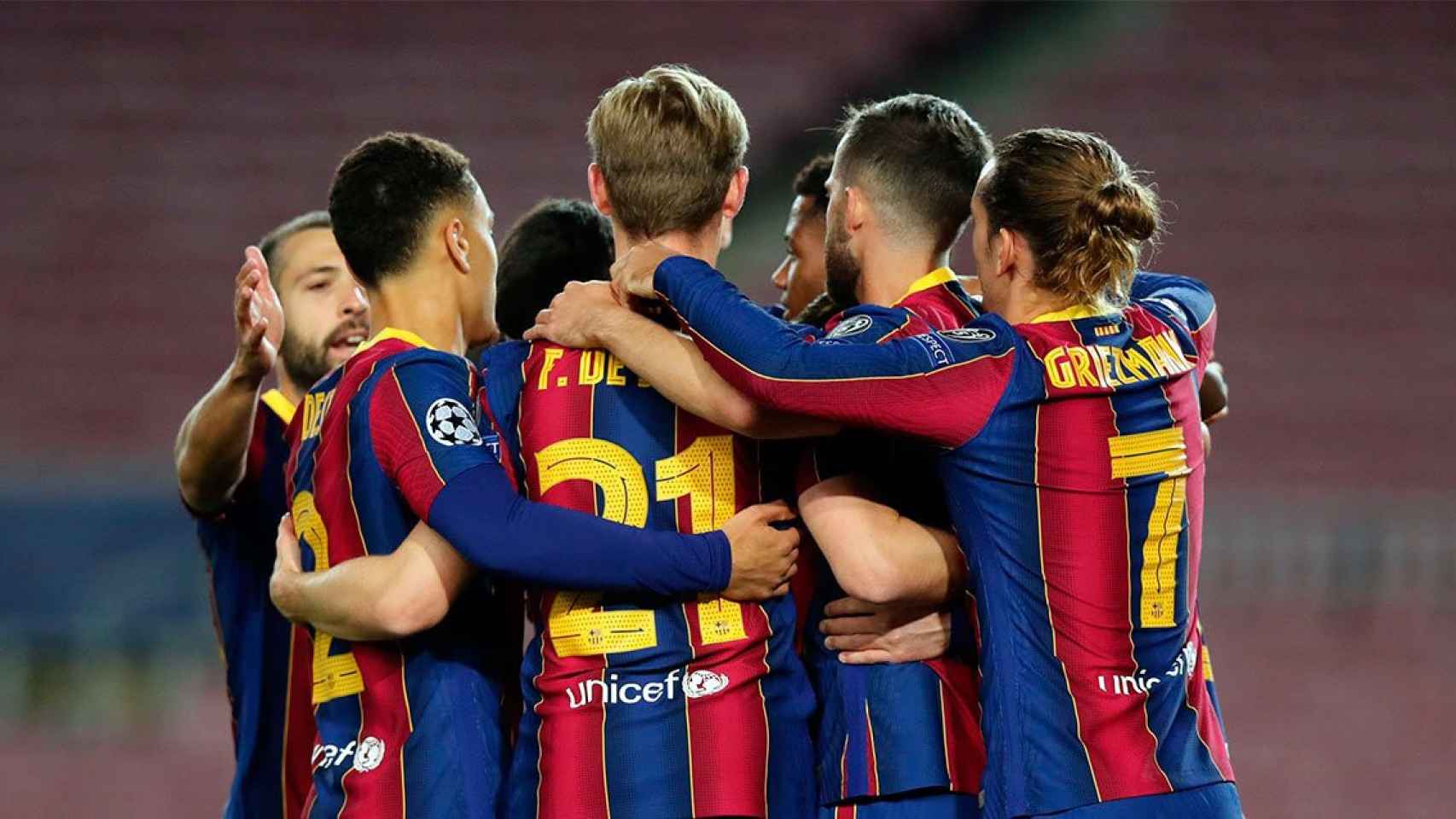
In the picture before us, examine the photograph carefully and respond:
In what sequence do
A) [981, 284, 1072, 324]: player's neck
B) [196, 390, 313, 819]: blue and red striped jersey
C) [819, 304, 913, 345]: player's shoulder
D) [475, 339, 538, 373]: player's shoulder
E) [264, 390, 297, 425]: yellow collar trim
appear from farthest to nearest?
[264, 390, 297, 425]: yellow collar trim, [196, 390, 313, 819]: blue and red striped jersey, [475, 339, 538, 373]: player's shoulder, [981, 284, 1072, 324]: player's neck, [819, 304, 913, 345]: player's shoulder

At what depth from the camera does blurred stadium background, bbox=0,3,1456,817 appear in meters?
10.3

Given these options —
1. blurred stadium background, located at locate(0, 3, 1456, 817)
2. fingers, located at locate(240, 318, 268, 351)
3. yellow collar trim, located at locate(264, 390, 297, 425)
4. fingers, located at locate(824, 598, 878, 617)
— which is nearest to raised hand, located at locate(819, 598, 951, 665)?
fingers, located at locate(824, 598, 878, 617)

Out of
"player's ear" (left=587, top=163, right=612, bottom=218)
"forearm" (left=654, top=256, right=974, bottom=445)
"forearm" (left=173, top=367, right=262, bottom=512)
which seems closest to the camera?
"forearm" (left=654, top=256, right=974, bottom=445)

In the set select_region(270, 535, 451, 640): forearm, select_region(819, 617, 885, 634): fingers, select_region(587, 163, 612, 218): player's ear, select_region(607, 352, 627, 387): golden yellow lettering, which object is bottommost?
select_region(819, 617, 885, 634): fingers

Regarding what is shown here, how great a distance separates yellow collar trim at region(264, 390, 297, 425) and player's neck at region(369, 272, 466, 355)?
1050 millimetres

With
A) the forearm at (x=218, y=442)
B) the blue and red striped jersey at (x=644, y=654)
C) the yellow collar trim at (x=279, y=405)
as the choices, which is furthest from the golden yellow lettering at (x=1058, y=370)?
the yellow collar trim at (x=279, y=405)

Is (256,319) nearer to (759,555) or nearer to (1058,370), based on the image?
(759,555)

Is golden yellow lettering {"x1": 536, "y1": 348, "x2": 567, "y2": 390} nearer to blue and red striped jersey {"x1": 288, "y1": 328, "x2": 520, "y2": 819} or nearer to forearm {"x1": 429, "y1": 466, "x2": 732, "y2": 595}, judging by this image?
blue and red striped jersey {"x1": 288, "y1": 328, "x2": 520, "y2": 819}

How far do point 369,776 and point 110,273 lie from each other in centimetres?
946

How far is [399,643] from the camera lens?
3018 millimetres

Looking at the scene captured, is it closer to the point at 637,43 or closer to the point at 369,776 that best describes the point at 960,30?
the point at 637,43

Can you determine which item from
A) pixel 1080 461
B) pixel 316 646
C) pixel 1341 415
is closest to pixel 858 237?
pixel 1080 461

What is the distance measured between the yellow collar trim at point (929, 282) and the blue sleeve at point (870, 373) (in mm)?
318

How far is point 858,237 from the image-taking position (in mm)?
3092
